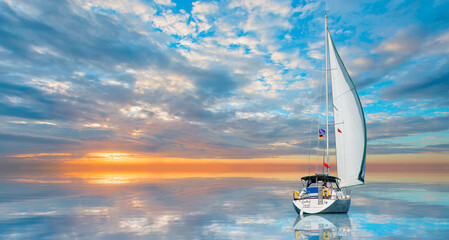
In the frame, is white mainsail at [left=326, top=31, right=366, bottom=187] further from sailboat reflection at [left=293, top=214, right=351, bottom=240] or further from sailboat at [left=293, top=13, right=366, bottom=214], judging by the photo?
sailboat reflection at [left=293, top=214, right=351, bottom=240]

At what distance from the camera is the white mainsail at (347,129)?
3133 centimetres

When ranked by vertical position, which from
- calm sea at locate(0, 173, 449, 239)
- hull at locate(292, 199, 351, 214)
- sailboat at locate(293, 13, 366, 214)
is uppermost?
sailboat at locate(293, 13, 366, 214)

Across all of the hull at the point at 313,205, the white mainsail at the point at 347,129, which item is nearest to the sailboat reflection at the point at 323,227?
the hull at the point at 313,205

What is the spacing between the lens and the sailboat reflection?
20.7 m

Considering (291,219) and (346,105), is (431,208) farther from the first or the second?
(291,219)

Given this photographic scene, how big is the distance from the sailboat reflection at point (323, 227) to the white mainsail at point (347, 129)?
4935mm

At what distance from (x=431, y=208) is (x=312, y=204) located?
18574mm

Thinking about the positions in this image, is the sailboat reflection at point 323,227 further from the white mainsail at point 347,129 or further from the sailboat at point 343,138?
the white mainsail at point 347,129

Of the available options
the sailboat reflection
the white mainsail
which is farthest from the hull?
the white mainsail

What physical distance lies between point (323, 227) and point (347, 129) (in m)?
13.1

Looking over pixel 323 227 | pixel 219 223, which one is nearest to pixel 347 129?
pixel 323 227

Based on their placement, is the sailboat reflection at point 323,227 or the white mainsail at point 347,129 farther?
the white mainsail at point 347,129

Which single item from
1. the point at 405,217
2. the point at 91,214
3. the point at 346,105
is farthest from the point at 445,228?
the point at 91,214

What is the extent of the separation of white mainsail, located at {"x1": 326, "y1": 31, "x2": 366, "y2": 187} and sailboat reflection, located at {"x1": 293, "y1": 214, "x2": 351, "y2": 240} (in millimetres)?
4935
